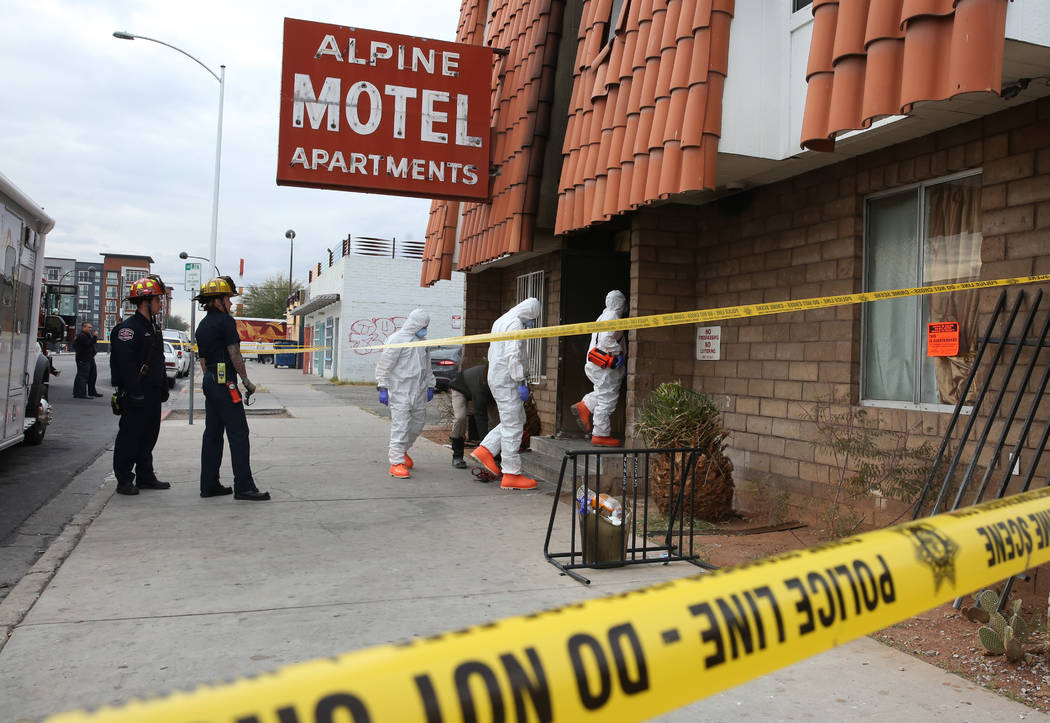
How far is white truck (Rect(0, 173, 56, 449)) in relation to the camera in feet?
26.2

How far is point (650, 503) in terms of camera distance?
7371 mm

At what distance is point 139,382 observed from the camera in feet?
23.9

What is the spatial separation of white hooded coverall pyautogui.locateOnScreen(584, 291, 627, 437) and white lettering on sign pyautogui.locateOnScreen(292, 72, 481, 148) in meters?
2.79

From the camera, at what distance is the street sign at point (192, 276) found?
14.0m

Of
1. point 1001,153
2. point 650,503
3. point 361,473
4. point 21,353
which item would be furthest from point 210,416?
point 1001,153

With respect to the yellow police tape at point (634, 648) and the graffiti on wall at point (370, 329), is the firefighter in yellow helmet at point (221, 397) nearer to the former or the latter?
the yellow police tape at point (634, 648)

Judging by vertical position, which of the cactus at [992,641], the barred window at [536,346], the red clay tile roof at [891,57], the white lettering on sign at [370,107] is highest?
the white lettering on sign at [370,107]

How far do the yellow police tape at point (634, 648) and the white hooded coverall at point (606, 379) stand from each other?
23.1ft

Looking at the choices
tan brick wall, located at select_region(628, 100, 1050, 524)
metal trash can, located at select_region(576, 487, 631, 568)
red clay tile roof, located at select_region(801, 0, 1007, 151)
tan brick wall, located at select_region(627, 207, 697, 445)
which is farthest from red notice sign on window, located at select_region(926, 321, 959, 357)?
tan brick wall, located at select_region(627, 207, 697, 445)

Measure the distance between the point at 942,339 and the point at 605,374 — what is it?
13.1ft

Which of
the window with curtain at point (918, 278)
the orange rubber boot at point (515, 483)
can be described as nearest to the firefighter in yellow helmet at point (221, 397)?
the orange rubber boot at point (515, 483)

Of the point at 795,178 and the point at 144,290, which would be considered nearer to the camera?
the point at 795,178

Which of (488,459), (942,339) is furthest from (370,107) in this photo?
(942,339)

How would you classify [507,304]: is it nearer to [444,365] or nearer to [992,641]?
[444,365]
